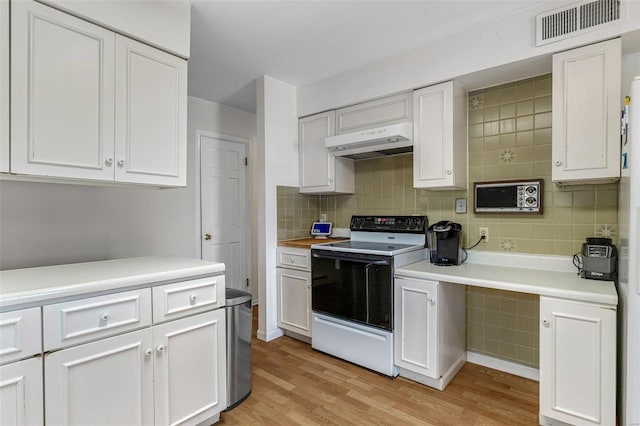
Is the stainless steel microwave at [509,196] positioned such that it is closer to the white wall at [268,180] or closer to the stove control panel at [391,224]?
the stove control panel at [391,224]

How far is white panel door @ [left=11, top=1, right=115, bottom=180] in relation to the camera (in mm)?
1408

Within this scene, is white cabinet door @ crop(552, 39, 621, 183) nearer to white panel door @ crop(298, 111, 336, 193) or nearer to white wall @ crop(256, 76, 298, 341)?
white panel door @ crop(298, 111, 336, 193)

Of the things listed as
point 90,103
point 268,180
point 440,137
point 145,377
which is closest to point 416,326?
point 440,137

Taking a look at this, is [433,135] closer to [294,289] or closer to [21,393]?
[294,289]

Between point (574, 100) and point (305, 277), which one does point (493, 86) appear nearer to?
point (574, 100)

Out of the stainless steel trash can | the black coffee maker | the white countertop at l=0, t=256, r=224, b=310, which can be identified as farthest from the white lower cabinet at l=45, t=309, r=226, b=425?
the black coffee maker

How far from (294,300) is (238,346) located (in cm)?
101

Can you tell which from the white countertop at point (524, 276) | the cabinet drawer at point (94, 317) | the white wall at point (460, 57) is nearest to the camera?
the cabinet drawer at point (94, 317)

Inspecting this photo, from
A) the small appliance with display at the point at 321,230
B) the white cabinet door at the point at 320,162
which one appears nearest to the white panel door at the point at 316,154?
the white cabinet door at the point at 320,162

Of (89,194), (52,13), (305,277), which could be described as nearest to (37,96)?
(52,13)

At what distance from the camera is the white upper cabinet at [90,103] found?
142 centimetres

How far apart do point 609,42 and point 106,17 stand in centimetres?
269

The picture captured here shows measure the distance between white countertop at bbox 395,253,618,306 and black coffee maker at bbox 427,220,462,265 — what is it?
79 millimetres

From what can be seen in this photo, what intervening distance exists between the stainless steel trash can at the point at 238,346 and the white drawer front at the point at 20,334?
87 centimetres
